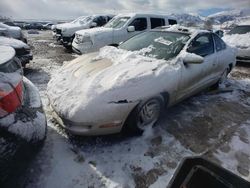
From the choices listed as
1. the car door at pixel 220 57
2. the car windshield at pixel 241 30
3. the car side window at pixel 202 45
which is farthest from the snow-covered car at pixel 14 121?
the car windshield at pixel 241 30

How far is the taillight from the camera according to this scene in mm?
1823

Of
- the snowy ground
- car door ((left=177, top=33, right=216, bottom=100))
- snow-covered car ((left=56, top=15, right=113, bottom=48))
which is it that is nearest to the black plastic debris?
the snowy ground

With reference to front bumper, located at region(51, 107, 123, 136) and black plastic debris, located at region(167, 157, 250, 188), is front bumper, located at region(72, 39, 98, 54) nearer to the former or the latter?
front bumper, located at region(51, 107, 123, 136)

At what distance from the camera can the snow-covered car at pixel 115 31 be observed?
25.8 ft

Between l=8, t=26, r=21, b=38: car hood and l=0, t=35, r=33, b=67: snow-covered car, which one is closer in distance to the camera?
l=0, t=35, r=33, b=67: snow-covered car

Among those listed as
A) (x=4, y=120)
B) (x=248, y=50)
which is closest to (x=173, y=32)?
(x=4, y=120)

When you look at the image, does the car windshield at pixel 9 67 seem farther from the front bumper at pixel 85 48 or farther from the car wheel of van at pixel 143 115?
the front bumper at pixel 85 48

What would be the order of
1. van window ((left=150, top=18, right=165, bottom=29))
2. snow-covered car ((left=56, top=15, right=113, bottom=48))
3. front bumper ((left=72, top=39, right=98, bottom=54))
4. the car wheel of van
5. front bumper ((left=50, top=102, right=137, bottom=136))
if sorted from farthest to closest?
snow-covered car ((left=56, top=15, right=113, bottom=48)) → van window ((left=150, top=18, right=165, bottom=29)) → front bumper ((left=72, top=39, right=98, bottom=54)) → the car wheel of van → front bumper ((left=50, top=102, right=137, bottom=136))

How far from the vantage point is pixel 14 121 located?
6.22ft

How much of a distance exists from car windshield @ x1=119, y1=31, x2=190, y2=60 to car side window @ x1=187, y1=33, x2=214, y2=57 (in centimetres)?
17

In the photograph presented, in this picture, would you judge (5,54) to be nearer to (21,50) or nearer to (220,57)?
(21,50)

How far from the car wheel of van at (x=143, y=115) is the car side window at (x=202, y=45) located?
135 cm

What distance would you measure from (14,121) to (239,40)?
29.8 feet

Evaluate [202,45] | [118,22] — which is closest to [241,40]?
[118,22]
